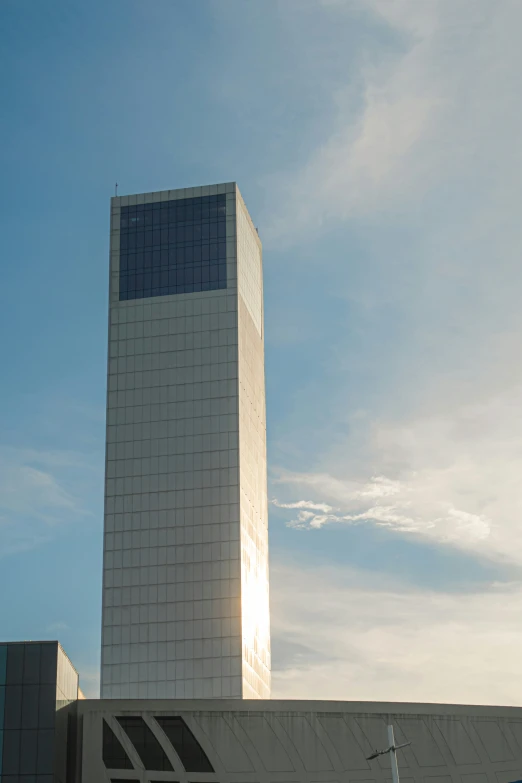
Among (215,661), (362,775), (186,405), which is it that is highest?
(186,405)

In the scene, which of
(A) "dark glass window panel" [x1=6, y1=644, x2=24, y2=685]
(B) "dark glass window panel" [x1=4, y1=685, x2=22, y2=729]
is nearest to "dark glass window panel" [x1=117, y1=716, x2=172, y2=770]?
(B) "dark glass window panel" [x1=4, y1=685, x2=22, y2=729]

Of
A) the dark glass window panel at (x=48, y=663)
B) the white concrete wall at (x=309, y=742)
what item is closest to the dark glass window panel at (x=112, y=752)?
the white concrete wall at (x=309, y=742)

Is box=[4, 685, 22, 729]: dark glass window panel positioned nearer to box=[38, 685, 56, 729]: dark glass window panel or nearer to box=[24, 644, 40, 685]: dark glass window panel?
A: box=[24, 644, 40, 685]: dark glass window panel

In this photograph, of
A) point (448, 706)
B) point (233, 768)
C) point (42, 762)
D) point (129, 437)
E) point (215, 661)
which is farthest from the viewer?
point (129, 437)

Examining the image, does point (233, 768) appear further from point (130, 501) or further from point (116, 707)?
point (130, 501)

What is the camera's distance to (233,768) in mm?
94688

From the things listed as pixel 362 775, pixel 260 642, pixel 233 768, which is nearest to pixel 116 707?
pixel 233 768

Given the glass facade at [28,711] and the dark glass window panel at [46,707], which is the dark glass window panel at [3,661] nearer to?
the glass facade at [28,711]

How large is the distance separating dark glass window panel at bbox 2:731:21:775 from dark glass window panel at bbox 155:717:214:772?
14.9 metres

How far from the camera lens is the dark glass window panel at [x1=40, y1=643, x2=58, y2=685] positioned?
84.9m

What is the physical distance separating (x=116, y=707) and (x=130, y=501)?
231ft

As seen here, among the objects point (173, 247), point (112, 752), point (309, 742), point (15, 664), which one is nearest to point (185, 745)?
point (112, 752)

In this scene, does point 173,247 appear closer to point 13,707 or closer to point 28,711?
point 13,707

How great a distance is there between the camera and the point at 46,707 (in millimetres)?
84375
